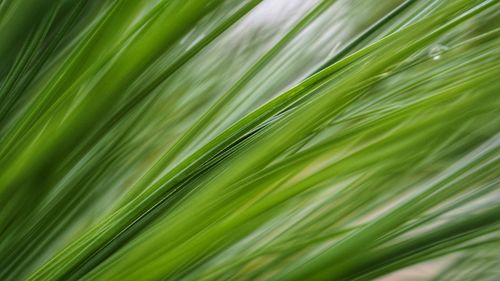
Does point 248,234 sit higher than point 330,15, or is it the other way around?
point 330,15

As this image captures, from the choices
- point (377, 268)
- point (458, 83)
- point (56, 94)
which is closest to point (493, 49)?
point (458, 83)

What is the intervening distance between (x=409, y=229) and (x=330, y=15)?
5.7 inches

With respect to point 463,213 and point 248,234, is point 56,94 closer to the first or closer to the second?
point 248,234

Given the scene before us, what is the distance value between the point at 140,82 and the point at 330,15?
0.13m

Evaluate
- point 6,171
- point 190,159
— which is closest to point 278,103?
point 190,159

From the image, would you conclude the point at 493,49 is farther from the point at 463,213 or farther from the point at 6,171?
the point at 6,171

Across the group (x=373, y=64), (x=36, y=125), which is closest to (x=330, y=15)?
(x=373, y=64)

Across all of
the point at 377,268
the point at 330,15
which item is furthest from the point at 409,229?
the point at 330,15

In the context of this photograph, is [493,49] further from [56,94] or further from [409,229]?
[56,94]

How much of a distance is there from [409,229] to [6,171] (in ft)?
0.77

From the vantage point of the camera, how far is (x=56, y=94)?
335 millimetres

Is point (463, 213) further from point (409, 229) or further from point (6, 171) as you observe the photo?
point (6, 171)

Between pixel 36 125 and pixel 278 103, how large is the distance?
14cm

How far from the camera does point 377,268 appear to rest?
33 centimetres
